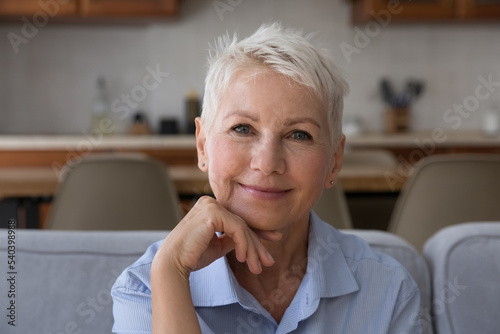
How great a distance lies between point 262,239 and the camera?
117 cm

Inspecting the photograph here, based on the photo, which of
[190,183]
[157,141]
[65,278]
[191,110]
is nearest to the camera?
[65,278]

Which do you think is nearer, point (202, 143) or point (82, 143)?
point (202, 143)

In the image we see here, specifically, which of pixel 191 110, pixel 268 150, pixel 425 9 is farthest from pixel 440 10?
pixel 268 150

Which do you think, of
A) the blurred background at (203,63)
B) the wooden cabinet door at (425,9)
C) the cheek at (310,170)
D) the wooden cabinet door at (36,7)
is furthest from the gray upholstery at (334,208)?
the wooden cabinet door at (36,7)

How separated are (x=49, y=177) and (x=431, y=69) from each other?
3.21 meters

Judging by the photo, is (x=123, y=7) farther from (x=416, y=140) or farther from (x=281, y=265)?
(x=281, y=265)

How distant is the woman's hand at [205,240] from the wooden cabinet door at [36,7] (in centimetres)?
351

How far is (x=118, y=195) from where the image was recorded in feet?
7.56

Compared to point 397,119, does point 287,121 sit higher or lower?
higher

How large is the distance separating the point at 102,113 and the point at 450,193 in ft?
9.99

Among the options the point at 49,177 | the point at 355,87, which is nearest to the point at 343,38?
the point at 355,87

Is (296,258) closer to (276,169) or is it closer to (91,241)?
(276,169)

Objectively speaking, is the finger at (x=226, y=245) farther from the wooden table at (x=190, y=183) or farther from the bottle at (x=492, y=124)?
the bottle at (x=492, y=124)

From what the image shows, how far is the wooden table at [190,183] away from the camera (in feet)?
8.02
